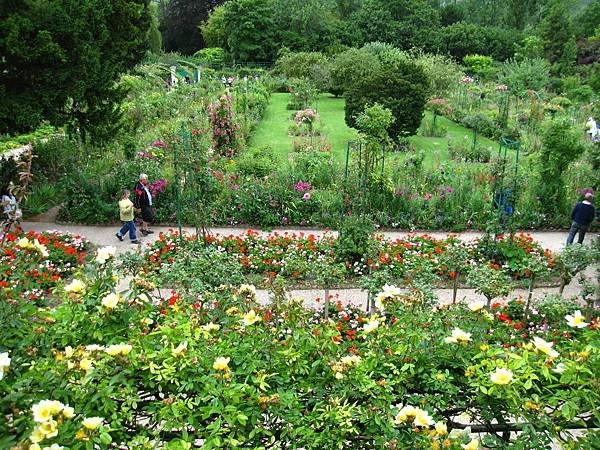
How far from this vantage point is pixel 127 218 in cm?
941

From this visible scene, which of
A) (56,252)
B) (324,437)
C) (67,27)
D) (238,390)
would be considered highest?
(67,27)

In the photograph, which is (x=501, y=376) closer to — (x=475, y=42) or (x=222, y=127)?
(x=222, y=127)

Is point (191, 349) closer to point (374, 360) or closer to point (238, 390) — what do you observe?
point (238, 390)

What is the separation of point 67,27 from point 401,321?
31.3 feet

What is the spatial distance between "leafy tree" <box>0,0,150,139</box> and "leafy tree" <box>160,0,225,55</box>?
33.0 meters

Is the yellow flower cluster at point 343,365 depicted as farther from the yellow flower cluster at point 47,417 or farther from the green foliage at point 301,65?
the green foliage at point 301,65

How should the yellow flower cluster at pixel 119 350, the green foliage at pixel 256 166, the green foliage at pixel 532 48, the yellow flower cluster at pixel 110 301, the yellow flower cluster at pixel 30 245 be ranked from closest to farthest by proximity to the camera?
1. the yellow flower cluster at pixel 119 350
2. the yellow flower cluster at pixel 110 301
3. the yellow flower cluster at pixel 30 245
4. the green foliage at pixel 256 166
5. the green foliage at pixel 532 48

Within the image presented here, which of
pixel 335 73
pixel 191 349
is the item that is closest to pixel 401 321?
pixel 191 349

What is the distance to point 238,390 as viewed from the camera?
2.63 metres

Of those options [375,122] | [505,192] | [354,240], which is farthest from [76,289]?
[375,122]

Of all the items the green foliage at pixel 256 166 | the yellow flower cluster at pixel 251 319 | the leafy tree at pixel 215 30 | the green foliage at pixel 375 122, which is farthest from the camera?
the leafy tree at pixel 215 30

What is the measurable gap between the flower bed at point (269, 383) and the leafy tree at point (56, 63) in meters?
8.13

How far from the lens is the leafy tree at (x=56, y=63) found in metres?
9.80

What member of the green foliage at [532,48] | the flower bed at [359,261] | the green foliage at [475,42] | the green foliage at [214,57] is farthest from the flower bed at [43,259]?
the green foliage at [475,42]
